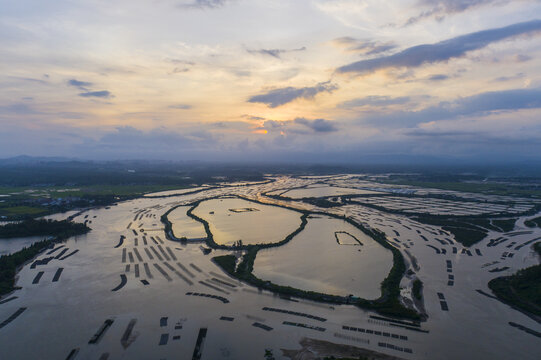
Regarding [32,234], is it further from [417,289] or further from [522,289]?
[522,289]

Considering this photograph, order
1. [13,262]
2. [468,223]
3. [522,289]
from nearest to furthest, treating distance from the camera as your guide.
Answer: [522,289]
[13,262]
[468,223]

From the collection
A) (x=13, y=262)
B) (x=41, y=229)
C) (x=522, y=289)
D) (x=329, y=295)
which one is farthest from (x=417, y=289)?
(x=41, y=229)

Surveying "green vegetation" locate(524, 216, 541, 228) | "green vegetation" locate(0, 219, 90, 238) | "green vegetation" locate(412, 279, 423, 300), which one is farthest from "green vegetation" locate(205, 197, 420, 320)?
"green vegetation" locate(524, 216, 541, 228)

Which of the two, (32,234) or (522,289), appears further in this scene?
(32,234)

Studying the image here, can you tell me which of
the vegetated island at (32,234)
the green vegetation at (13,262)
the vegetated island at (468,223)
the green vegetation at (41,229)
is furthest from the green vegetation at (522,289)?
the green vegetation at (41,229)

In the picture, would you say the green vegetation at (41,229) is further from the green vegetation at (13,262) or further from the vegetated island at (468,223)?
the vegetated island at (468,223)

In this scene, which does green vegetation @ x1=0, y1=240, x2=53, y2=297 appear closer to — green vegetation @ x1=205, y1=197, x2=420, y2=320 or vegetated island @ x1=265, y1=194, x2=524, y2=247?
green vegetation @ x1=205, y1=197, x2=420, y2=320
